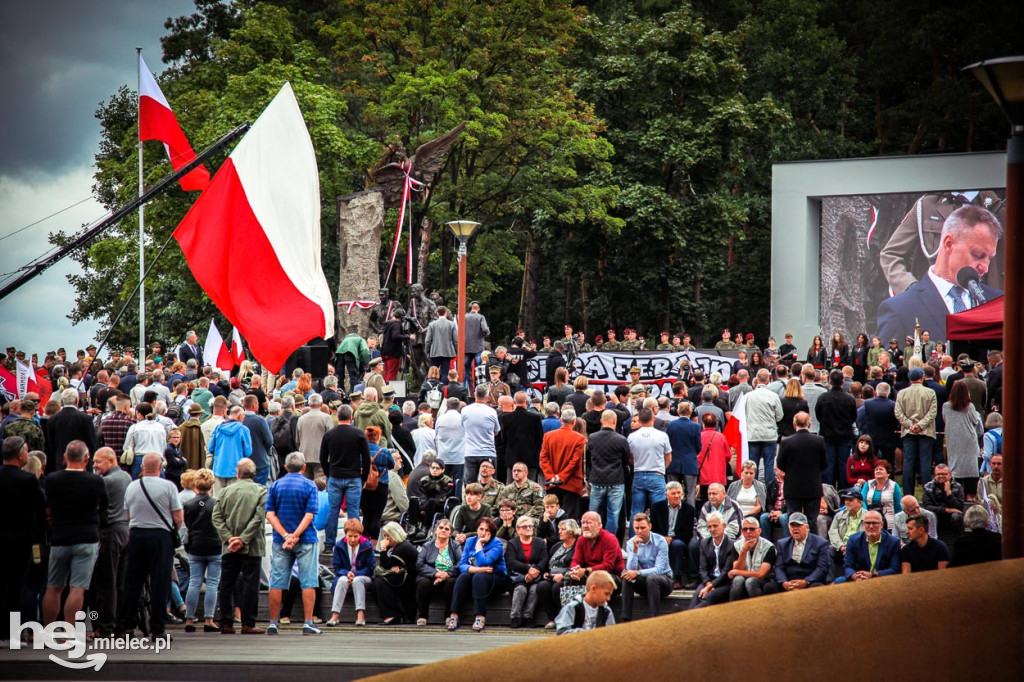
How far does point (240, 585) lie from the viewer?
11906 millimetres

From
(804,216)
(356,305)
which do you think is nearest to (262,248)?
(356,305)

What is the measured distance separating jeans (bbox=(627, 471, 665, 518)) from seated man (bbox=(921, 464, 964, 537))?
10.3 feet

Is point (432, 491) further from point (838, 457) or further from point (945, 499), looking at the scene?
point (945, 499)

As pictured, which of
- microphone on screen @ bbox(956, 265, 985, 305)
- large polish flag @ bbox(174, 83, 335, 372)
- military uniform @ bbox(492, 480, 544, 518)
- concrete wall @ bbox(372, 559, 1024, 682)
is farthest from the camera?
microphone on screen @ bbox(956, 265, 985, 305)

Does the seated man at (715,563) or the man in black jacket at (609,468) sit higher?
the man in black jacket at (609,468)

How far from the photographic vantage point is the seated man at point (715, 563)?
11875mm

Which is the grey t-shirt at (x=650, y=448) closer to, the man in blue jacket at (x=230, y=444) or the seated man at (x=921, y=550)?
the seated man at (x=921, y=550)

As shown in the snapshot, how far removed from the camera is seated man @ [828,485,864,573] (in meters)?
12.8

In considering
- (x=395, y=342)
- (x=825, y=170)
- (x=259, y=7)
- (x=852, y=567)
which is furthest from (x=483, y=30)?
(x=852, y=567)

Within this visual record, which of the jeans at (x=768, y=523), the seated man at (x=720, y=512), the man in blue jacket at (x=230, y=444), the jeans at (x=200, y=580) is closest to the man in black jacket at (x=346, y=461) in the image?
the man in blue jacket at (x=230, y=444)

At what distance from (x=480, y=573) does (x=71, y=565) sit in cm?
430

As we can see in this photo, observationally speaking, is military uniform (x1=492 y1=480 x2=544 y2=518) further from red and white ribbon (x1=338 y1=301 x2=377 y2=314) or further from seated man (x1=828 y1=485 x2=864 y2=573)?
red and white ribbon (x1=338 y1=301 x2=377 y2=314)

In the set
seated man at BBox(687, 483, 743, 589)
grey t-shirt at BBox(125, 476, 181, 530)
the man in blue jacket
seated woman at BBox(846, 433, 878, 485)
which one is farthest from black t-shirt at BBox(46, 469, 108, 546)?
seated woman at BBox(846, 433, 878, 485)

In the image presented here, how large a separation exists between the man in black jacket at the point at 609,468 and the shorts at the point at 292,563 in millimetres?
3618
